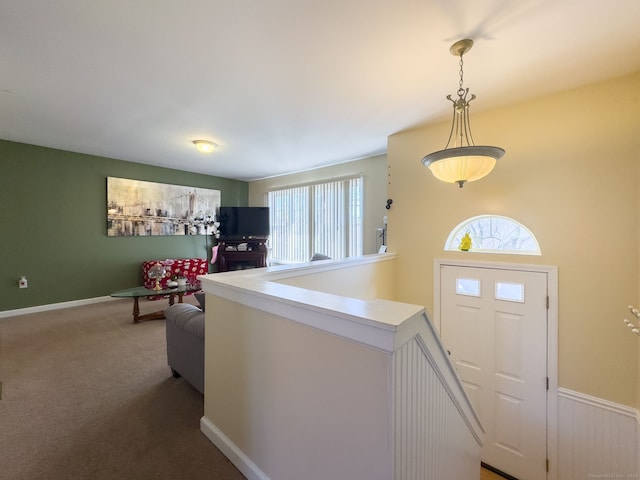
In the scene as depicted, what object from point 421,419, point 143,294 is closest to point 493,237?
point 421,419

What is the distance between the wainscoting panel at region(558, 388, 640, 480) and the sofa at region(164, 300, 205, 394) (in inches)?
117

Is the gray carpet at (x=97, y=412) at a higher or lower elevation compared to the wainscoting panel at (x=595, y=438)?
higher

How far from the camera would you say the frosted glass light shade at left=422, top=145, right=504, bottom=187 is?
1.62m

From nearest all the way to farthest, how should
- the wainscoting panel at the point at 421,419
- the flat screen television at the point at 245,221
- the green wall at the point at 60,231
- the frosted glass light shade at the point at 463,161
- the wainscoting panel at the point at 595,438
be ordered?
the wainscoting panel at the point at 421,419
the frosted glass light shade at the point at 463,161
the wainscoting panel at the point at 595,438
the green wall at the point at 60,231
the flat screen television at the point at 245,221

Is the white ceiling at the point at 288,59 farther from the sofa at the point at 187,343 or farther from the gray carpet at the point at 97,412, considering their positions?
the gray carpet at the point at 97,412

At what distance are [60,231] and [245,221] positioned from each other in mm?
3041

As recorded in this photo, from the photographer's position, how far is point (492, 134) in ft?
8.43

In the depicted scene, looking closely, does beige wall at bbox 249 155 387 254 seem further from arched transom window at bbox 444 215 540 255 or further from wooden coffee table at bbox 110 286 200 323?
wooden coffee table at bbox 110 286 200 323

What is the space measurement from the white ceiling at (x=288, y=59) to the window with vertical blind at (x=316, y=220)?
69.9 inches

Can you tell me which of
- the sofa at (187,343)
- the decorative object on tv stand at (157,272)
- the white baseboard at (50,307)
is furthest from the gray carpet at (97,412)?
the decorative object on tv stand at (157,272)

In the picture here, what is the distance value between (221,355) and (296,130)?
2676mm

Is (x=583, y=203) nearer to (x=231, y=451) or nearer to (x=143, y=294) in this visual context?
(x=231, y=451)

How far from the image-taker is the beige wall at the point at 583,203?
6.56 feet

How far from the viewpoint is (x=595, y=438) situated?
2094 mm
